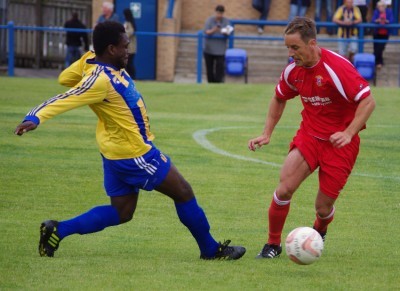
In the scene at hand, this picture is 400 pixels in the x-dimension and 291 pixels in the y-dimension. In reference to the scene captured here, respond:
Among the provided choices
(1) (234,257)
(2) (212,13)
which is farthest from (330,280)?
(2) (212,13)

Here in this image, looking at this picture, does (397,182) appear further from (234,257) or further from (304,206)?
(234,257)

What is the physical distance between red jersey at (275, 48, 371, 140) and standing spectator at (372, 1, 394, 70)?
1873cm

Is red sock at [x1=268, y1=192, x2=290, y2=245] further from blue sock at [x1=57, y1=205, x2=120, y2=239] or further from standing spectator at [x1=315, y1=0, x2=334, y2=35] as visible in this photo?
standing spectator at [x1=315, y1=0, x2=334, y2=35]

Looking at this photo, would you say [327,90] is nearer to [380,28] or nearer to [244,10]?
[380,28]

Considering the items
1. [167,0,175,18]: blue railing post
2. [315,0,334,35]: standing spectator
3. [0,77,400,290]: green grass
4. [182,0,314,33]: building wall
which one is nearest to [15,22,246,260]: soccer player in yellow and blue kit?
[0,77,400,290]: green grass

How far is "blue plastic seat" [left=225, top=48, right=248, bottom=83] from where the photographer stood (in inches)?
1065

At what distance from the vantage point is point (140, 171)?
7941mm

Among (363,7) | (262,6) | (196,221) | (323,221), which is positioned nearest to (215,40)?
(363,7)

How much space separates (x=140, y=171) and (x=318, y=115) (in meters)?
1.53

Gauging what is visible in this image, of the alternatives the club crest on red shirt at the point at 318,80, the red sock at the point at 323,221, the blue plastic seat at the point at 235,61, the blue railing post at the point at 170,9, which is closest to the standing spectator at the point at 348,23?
the blue plastic seat at the point at 235,61

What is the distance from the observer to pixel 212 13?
31594 millimetres

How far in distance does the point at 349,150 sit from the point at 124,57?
194 centimetres

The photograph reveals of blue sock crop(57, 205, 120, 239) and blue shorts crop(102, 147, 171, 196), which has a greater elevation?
blue shorts crop(102, 147, 171, 196)

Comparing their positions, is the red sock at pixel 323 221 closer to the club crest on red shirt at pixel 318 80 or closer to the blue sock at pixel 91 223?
the club crest on red shirt at pixel 318 80
